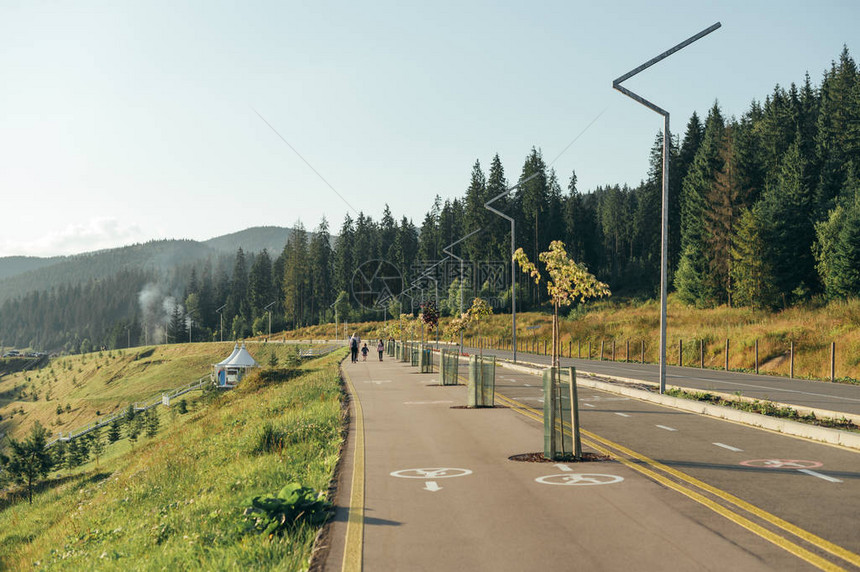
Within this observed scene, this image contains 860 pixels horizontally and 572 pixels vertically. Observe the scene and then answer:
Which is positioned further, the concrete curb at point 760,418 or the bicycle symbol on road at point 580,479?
the concrete curb at point 760,418

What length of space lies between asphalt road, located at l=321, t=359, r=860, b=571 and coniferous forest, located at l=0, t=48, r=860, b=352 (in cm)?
6006

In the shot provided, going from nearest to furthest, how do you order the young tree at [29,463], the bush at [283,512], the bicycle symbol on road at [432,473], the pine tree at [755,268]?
the bush at [283,512]
the bicycle symbol on road at [432,473]
the young tree at [29,463]
the pine tree at [755,268]

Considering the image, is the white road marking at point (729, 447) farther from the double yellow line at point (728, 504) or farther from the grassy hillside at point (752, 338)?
the grassy hillside at point (752, 338)

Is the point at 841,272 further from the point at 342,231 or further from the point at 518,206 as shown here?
the point at 342,231

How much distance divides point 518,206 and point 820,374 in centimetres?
11302

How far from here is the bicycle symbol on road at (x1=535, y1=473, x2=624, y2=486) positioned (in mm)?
9930

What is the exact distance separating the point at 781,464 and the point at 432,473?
4939 millimetres

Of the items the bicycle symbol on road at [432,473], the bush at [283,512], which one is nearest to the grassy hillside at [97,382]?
the bicycle symbol on road at [432,473]

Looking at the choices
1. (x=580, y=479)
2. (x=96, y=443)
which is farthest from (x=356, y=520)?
(x=96, y=443)

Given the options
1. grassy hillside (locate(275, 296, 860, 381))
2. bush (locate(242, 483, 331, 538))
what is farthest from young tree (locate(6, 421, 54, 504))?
bush (locate(242, 483, 331, 538))

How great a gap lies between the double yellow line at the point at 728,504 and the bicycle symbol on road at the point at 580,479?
558 mm

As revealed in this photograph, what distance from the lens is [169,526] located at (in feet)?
30.9

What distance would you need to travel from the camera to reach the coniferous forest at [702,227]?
7750 centimetres

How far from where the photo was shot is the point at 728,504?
843 centimetres
